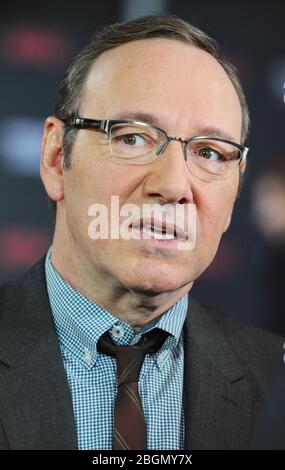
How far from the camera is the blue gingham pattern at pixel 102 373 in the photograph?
901 millimetres

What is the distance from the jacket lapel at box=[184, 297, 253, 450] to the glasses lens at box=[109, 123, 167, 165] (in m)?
0.30

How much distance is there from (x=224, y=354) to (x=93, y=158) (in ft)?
1.25

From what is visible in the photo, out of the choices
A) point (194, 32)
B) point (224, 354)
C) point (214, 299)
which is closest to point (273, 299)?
point (214, 299)

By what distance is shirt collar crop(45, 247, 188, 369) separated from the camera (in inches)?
37.2

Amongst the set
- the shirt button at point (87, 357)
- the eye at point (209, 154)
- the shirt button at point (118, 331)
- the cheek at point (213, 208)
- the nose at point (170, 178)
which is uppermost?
the eye at point (209, 154)

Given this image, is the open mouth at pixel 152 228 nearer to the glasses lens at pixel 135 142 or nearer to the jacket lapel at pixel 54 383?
the glasses lens at pixel 135 142

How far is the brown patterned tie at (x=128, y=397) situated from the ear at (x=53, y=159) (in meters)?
0.24

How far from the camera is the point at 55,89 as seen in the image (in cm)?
143

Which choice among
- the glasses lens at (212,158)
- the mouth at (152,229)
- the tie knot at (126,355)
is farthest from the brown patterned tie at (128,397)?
the glasses lens at (212,158)

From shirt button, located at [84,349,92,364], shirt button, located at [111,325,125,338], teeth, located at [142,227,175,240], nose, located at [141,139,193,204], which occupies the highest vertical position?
nose, located at [141,139,193,204]

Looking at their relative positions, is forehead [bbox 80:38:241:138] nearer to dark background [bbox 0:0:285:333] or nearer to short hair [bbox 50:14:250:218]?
short hair [bbox 50:14:250:218]

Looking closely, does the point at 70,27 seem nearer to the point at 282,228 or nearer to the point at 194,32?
the point at 194,32

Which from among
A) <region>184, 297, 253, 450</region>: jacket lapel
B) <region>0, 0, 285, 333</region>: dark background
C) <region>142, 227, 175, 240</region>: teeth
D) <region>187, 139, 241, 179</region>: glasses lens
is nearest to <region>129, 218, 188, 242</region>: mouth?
<region>142, 227, 175, 240</region>: teeth

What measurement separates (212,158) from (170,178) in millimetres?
127
